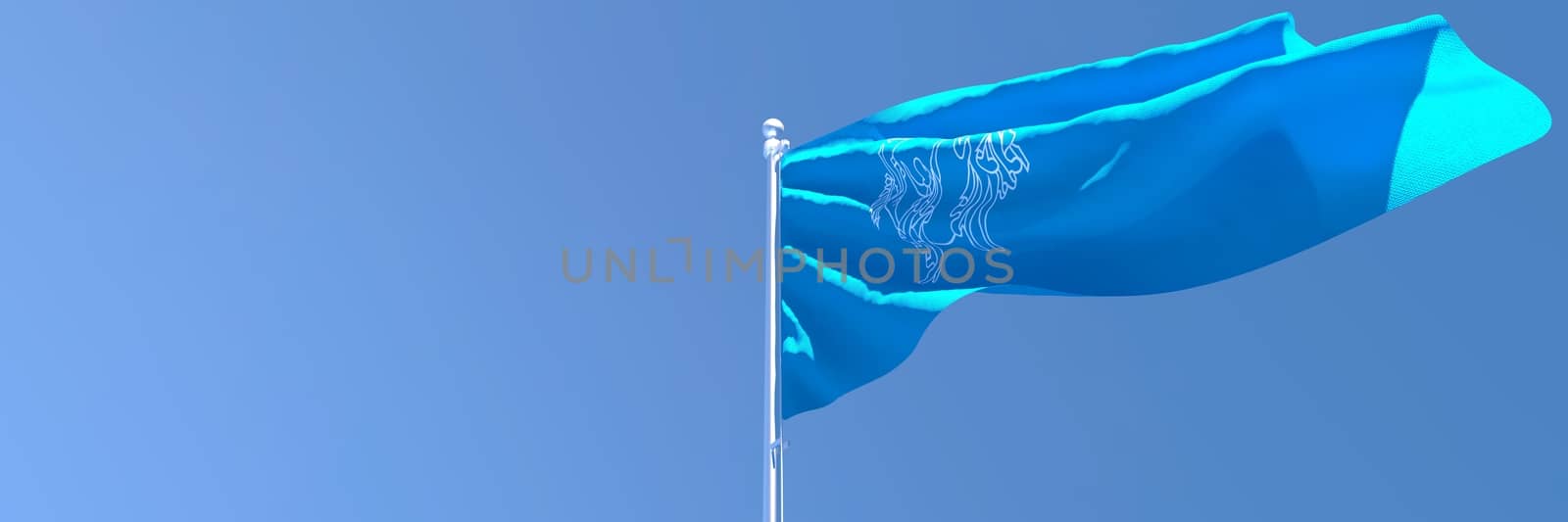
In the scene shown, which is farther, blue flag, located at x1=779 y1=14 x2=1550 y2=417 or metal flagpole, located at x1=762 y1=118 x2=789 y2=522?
metal flagpole, located at x1=762 y1=118 x2=789 y2=522

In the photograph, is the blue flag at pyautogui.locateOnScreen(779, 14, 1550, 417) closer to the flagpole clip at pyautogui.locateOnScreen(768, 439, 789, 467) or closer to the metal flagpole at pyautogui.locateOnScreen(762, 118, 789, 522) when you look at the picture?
the metal flagpole at pyautogui.locateOnScreen(762, 118, 789, 522)

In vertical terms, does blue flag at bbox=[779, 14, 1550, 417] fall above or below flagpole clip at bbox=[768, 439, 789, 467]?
above

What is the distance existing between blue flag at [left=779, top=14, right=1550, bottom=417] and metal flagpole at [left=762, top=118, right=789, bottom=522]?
222mm

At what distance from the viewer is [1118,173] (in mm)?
4453

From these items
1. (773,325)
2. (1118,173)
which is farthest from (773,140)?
(1118,173)

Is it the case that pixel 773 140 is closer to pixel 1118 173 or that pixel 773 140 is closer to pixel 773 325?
pixel 773 325

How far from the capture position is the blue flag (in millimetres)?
3832

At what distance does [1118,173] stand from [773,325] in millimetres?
1409

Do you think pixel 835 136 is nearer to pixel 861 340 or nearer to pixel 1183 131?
pixel 861 340

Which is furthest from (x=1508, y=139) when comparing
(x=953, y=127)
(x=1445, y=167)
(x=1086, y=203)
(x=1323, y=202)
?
(x=953, y=127)

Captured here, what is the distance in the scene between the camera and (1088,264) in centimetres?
460

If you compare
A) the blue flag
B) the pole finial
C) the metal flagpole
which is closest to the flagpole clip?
the metal flagpole

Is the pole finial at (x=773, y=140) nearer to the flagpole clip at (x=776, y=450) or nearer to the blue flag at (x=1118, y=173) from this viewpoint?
the blue flag at (x=1118, y=173)

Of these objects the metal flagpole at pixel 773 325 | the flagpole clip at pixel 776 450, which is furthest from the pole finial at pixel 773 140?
the flagpole clip at pixel 776 450
